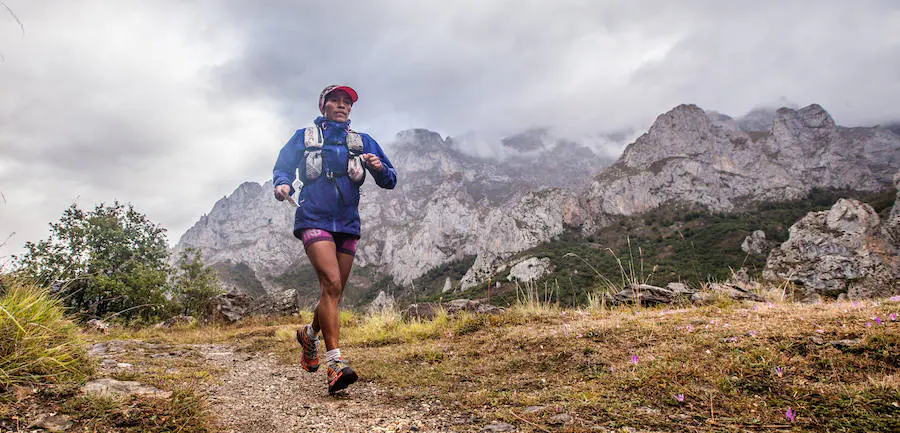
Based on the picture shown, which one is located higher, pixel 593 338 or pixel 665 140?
pixel 665 140

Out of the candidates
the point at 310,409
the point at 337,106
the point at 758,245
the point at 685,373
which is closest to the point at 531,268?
the point at 758,245

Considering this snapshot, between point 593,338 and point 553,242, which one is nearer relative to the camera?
point 593,338

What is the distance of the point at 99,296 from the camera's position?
1370 centimetres

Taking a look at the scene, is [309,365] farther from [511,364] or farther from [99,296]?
[99,296]

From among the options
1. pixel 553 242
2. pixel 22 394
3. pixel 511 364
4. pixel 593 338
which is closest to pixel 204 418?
pixel 22 394

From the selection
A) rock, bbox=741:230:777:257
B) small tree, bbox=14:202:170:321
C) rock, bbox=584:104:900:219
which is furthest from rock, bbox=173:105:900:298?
small tree, bbox=14:202:170:321

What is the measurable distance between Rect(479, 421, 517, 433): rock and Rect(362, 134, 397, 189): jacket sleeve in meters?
2.72

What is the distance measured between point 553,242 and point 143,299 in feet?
347

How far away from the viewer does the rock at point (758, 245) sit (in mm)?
68312

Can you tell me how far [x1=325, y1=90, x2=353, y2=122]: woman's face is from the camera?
13.7 feet

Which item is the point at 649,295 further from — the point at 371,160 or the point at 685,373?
the point at 371,160

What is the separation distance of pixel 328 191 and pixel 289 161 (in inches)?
26.2

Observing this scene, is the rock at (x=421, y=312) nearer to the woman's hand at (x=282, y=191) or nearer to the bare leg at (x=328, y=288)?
the bare leg at (x=328, y=288)

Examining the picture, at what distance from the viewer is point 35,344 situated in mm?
2346
